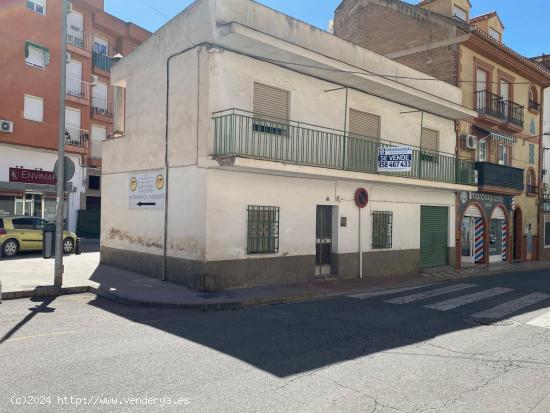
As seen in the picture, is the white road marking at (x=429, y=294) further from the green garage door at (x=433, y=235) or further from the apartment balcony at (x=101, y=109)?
the apartment balcony at (x=101, y=109)

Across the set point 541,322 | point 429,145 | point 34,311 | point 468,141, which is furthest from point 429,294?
point 468,141

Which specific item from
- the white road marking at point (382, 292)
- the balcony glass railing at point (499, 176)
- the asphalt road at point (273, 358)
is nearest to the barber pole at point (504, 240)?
the balcony glass railing at point (499, 176)

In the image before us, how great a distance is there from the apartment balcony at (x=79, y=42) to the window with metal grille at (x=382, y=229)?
20.8m

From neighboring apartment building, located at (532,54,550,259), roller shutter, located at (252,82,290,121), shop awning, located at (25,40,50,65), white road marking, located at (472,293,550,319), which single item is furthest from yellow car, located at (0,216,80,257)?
neighboring apartment building, located at (532,54,550,259)

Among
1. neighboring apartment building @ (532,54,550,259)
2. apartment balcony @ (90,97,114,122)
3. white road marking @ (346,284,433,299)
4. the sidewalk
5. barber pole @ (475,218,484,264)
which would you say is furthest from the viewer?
apartment balcony @ (90,97,114,122)

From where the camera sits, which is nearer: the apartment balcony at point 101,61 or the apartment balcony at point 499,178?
the apartment balcony at point 499,178

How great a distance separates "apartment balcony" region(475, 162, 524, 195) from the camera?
19062mm

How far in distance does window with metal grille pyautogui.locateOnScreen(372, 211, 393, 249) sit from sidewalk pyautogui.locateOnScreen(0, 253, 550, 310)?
1.17 m

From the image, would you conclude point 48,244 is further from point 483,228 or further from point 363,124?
point 483,228

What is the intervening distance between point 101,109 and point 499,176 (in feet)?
75.2

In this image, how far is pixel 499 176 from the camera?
20.1 meters

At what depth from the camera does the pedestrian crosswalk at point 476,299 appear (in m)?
8.95

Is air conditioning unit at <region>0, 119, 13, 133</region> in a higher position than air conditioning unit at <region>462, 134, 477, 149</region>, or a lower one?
higher

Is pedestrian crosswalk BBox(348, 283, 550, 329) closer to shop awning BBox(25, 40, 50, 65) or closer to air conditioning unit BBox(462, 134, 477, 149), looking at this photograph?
air conditioning unit BBox(462, 134, 477, 149)
